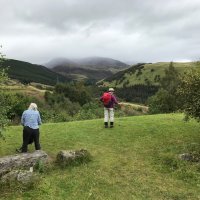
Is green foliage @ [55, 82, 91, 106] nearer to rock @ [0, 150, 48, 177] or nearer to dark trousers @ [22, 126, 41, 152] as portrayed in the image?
dark trousers @ [22, 126, 41, 152]

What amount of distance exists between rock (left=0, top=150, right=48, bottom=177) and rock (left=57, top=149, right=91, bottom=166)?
71cm

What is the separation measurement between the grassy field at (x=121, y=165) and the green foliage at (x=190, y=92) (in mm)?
2106

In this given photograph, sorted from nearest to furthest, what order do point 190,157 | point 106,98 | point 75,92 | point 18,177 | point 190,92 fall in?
point 18,177 < point 190,157 < point 190,92 < point 106,98 < point 75,92

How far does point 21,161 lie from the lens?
744 inches

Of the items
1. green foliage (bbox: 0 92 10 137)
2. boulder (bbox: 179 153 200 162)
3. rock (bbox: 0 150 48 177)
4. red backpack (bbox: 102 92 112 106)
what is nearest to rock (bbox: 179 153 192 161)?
boulder (bbox: 179 153 200 162)

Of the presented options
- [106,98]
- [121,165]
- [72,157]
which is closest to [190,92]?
[121,165]

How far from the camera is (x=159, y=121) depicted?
31281 mm

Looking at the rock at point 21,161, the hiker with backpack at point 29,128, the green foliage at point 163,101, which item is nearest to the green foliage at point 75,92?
the green foliage at point 163,101

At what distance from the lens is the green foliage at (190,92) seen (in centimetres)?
2141

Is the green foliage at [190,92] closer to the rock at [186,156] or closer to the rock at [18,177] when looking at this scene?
the rock at [186,156]

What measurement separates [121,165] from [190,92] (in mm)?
5360

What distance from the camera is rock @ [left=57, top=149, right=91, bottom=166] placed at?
1973 cm

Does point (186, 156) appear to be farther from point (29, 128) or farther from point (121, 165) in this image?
point (29, 128)

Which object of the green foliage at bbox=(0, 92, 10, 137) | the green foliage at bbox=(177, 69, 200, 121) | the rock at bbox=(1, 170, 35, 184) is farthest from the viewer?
the green foliage at bbox=(177, 69, 200, 121)
